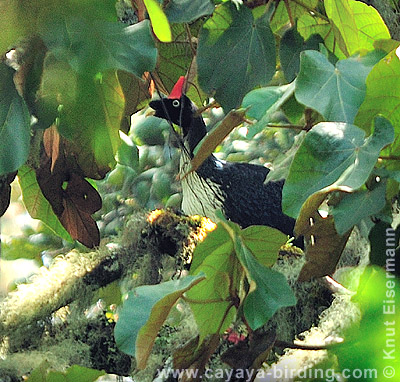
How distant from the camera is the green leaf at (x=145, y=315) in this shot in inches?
21.9

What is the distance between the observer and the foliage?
53 cm

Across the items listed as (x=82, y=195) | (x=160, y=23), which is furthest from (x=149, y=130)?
(x=160, y=23)

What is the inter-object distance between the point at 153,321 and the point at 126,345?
0.05m

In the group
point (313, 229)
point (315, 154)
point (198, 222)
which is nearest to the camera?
point (315, 154)

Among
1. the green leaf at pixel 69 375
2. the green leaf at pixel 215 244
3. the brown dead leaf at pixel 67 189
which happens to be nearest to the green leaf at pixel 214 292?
the green leaf at pixel 215 244

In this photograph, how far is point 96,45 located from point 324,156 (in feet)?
0.70

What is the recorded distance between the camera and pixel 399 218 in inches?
24.5

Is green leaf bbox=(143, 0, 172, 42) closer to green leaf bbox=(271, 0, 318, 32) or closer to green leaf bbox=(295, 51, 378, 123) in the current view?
green leaf bbox=(295, 51, 378, 123)

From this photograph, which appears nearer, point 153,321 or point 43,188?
point 153,321

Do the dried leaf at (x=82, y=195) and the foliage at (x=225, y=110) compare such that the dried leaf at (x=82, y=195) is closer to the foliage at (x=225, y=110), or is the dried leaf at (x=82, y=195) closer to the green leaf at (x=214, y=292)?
the foliage at (x=225, y=110)

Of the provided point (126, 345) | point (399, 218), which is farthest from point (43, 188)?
point (399, 218)

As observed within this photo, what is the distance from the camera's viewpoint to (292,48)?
0.80 meters

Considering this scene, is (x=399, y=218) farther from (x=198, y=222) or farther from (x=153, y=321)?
(x=198, y=222)

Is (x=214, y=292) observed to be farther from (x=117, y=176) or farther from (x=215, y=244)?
(x=117, y=176)
